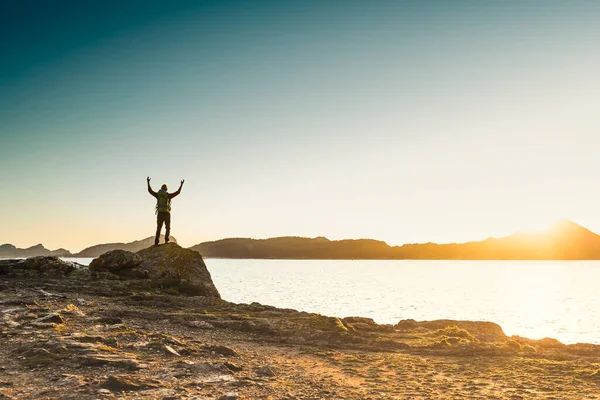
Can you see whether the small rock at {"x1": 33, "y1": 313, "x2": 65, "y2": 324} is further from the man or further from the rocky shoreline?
the man

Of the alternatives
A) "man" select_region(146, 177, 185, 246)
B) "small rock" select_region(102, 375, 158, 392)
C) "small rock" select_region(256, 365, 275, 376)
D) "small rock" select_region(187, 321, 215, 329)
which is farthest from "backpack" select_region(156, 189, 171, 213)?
"small rock" select_region(102, 375, 158, 392)

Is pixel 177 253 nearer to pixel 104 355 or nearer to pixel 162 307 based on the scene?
pixel 162 307

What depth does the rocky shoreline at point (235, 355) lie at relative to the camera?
10.4m

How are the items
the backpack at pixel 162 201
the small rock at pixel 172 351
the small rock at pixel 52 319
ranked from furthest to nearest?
the backpack at pixel 162 201
the small rock at pixel 52 319
the small rock at pixel 172 351

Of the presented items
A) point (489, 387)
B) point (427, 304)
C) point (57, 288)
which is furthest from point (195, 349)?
point (427, 304)

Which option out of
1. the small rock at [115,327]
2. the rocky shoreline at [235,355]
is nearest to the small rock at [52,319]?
the rocky shoreline at [235,355]

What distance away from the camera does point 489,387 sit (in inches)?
463

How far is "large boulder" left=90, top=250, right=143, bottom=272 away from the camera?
2781 cm

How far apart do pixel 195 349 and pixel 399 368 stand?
6723 millimetres

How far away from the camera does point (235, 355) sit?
45.1ft

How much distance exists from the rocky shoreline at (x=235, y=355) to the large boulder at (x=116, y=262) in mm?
3672

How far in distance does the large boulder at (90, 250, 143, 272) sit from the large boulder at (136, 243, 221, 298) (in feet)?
1.68

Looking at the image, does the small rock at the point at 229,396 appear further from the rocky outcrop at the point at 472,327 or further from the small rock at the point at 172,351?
the rocky outcrop at the point at 472,327

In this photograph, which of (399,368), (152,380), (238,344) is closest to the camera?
(152,380)
